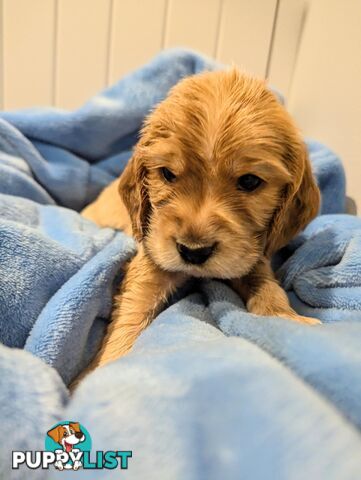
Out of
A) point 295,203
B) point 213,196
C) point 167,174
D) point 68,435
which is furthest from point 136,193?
point 68,435

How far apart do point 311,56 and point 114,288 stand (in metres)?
1.51

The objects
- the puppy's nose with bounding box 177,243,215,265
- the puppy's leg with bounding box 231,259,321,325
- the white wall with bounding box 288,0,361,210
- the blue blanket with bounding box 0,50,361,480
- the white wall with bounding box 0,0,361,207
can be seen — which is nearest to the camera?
the blue blanket with bounding box 0,50,361,480

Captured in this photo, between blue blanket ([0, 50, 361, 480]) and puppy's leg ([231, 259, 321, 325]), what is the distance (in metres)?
0.07

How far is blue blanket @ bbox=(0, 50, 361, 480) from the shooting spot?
0.75m

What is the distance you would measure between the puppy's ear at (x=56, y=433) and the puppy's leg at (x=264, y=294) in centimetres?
66

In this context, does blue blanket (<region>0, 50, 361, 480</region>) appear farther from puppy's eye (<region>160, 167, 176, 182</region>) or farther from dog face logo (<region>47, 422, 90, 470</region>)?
puppy's eye (<region>160, 167, 176, 182</region>)

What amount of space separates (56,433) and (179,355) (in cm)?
25

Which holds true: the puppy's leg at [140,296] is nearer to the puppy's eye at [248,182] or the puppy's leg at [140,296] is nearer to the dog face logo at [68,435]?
the puppy's eye at [248,182]

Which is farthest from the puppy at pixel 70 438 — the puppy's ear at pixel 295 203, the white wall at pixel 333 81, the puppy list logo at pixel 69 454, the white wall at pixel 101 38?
the white wall at pixel 101 38

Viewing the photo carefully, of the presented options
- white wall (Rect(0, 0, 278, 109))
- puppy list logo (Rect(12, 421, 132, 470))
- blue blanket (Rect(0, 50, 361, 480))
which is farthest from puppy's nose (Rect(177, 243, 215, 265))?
white wall (Rect(0, 0, 278, 109))

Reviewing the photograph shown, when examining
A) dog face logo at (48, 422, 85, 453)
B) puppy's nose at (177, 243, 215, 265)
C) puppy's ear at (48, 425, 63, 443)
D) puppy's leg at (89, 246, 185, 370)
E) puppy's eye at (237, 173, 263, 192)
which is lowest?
puppy's leg at (89, 246, 185, 370)

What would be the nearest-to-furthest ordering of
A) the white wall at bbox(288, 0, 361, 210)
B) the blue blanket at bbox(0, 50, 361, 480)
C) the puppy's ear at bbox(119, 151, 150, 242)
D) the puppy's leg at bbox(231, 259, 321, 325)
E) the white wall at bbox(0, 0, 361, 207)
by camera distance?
the blue blanket at bbox(0, 50, 361, 480), the puppy's leg at bbox(231, 259, 321, 325), the puppy's ear at bbox(119, 151, 150, 242), the white wall at bbox(288, 0, 361, 210), the white wall at bbox(0, 0, 361, 207)

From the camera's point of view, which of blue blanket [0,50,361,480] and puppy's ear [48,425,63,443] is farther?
puppy's ear [48,425,63,443]

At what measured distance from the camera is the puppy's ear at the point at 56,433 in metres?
0.86
